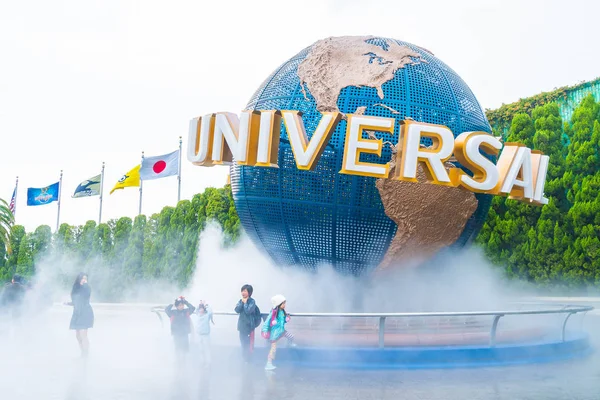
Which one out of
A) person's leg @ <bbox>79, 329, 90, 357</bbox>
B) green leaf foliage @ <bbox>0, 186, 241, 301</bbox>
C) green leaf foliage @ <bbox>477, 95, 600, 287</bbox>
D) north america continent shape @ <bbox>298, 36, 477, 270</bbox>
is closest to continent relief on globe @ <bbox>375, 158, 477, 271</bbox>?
north america continent shape @ <bbox>298, 36, 477, 270</bbox>

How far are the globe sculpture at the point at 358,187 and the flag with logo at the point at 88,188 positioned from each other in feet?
84.6

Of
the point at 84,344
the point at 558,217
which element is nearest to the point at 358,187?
the point at 84,344

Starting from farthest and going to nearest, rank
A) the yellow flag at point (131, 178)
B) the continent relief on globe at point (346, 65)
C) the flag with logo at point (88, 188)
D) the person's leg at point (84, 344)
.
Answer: the flag with logo at point (88, 188) < the yellow flag at point (131, 178) < the continent relief on globe at point (346, 65) < the person's leg at point (84, 344)

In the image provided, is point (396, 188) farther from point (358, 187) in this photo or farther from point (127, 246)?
point (127, 246)

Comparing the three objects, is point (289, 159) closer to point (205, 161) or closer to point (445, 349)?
point (205, 161)

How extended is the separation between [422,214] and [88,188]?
28.5 metres

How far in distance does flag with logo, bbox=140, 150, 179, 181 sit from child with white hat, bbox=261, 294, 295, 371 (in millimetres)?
23370

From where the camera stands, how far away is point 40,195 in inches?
1395

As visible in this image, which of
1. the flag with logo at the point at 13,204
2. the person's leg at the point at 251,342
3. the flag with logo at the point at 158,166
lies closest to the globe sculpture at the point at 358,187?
the person's leg at the point at 251,342

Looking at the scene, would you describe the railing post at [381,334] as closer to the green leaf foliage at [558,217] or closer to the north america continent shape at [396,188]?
the north america continent shape at [396,188]

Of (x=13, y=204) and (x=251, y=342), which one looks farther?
(x=13, y=204)

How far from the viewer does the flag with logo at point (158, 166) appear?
30.6 metres

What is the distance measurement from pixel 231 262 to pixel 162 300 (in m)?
15.4

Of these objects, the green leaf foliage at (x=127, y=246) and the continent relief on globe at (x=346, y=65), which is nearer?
the continent relief on globe at (x=346, y=65)
